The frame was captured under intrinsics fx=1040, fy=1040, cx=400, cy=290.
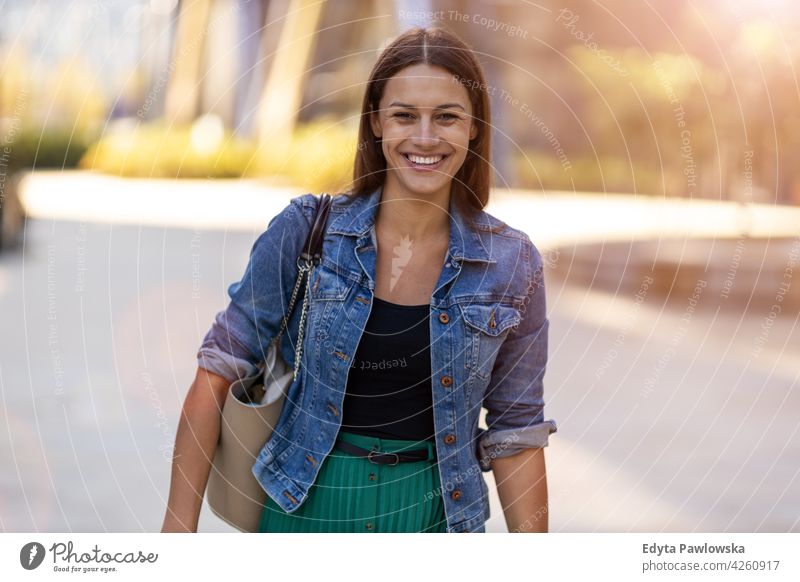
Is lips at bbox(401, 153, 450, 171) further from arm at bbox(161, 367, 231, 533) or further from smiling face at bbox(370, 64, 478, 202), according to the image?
arm at bbox(161, 367, 231, 533)

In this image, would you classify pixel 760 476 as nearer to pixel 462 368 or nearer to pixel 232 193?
pixel 462 368

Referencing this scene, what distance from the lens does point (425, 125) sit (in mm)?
1912

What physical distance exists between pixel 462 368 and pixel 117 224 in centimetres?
911

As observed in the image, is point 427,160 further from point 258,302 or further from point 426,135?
point 258,302

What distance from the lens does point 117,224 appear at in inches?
413

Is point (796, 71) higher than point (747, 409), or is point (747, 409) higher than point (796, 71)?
point (796, 71)

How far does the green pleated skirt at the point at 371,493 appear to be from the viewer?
1938 mm

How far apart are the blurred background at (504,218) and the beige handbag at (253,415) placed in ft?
1.06

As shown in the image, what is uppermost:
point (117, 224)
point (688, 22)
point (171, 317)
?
point (688, 22)

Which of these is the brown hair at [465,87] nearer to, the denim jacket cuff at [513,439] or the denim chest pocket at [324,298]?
the denim chest pocket at [324,298]

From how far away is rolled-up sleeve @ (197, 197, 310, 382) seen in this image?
1.86 meters

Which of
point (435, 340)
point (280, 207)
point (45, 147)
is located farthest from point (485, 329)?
point (45, 147)

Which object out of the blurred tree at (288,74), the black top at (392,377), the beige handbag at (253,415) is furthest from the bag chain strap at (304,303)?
the blurred tree at (288,74)
